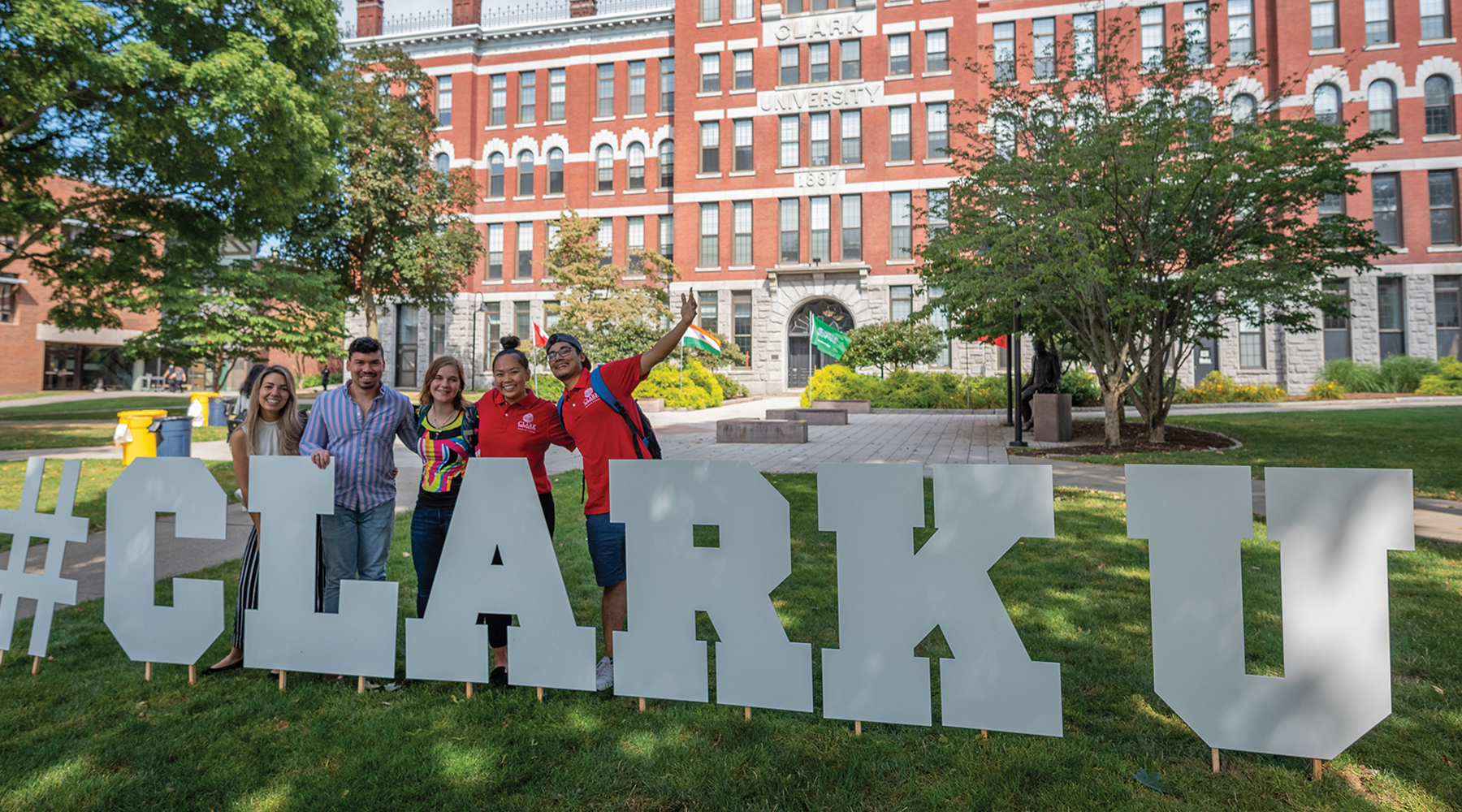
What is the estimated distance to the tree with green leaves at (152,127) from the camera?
10.8 metres

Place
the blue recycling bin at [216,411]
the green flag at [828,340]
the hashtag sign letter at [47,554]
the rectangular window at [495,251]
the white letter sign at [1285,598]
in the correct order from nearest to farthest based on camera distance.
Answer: the white letter sign at [1285,598], the hashtag sign letter at [47,554], the blue recycling bin at [216,411], the green flag at [828,340], the rectangular window at [495,251]

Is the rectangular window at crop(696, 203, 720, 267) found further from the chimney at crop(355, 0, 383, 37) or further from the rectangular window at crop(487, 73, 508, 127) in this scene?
the chimney at crop(355, 0, 383, 37)

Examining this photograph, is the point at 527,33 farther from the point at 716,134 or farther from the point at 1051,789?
the point at 1051,789

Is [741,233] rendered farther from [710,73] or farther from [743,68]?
[710,73]

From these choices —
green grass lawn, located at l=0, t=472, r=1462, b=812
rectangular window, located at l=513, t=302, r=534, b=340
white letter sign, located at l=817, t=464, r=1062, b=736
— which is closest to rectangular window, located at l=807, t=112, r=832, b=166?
rectangular window, located at l=513, t=302, r=534, b=340

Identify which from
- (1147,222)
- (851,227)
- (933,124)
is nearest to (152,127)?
(1147,222)

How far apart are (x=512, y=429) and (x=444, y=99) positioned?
134 ft

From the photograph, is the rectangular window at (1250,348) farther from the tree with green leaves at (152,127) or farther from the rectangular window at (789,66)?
the tree with green leaves at (152,127)

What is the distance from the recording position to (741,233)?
33.8 metres

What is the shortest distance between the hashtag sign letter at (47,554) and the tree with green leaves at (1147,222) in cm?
1046

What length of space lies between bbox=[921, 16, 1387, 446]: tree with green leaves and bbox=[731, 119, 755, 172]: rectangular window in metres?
21.8

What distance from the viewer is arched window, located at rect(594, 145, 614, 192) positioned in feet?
121

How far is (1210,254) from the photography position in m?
11.2

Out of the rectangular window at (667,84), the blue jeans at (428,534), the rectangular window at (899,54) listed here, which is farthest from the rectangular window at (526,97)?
the blue jeans at (428,534)
